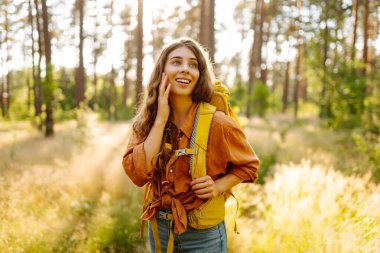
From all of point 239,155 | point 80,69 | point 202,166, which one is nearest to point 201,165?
point 202,166

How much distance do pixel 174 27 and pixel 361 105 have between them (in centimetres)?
2053

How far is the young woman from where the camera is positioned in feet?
6.63

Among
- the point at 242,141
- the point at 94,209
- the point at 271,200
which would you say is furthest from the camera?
the point at 94,209

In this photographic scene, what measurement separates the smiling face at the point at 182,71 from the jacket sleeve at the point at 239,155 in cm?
35

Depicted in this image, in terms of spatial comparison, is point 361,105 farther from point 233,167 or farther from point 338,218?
point 233,167

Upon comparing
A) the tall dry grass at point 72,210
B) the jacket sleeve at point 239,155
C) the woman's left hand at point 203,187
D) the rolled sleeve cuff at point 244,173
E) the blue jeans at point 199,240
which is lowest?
→ the tall dry grass at point 72,210

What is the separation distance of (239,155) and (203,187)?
0.28m

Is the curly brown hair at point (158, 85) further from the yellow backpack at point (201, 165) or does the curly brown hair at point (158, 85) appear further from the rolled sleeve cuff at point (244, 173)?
the rolled sleeve cuff at point (244, 173)

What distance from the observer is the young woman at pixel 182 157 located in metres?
2.02

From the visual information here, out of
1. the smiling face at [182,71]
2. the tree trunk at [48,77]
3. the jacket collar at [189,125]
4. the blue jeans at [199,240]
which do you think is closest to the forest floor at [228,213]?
the blue jeans at [199,240]

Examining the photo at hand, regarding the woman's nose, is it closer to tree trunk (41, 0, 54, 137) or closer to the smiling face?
the smiling face

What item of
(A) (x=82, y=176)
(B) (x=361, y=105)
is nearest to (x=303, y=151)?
(B) (x=361, y=105)

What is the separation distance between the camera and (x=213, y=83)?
2289 millimetres

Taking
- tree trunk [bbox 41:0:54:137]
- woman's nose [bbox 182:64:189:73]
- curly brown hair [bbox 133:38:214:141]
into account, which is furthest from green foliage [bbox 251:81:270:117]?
woman's nose [bbox 182:64:189:73]
